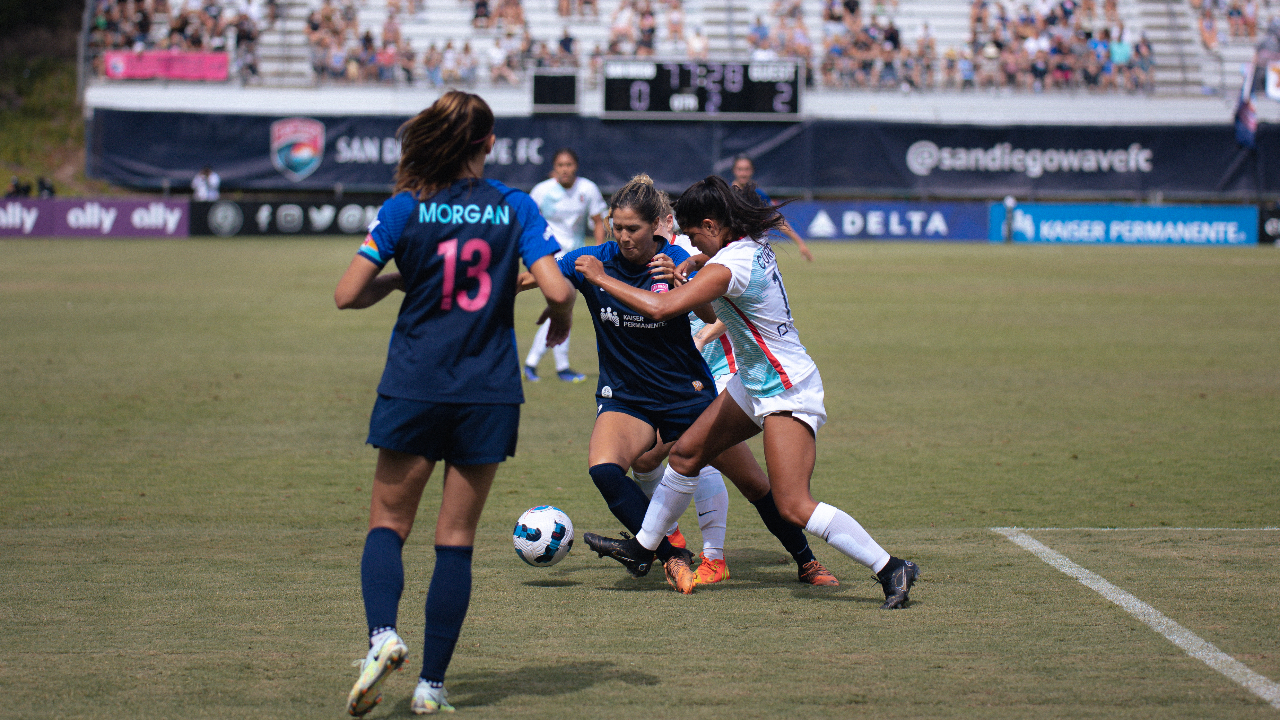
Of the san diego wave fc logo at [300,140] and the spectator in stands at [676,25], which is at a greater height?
the spectator in stands at [676,25]

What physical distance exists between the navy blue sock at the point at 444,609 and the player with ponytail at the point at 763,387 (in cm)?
160

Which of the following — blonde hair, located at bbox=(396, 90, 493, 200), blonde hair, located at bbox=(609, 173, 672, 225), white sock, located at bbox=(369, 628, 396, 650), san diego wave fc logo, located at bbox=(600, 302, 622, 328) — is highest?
blonde hair, located at bbox=(396, 90, 493, 200)

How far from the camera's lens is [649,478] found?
6152 mm

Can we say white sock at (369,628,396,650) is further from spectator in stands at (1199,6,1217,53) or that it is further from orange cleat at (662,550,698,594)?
spectator in stands at (1199,6,1217,53)

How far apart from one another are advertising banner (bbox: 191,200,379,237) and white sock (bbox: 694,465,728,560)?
28607mm

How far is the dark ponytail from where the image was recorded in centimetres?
521

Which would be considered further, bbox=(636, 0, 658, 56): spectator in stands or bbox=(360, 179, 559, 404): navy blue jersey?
bbox=(636, 0, 658, 56): spectator in stands

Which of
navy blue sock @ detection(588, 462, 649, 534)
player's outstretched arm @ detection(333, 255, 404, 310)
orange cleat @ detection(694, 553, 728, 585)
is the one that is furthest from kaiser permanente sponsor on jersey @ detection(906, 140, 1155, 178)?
player's outstretched arm @ detection(333, 255, 404, 310)

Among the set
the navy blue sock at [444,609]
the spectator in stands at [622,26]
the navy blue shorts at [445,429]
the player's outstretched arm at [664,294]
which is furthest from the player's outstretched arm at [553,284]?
the spectator in stands at [622,26]

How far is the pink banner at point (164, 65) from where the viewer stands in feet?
123

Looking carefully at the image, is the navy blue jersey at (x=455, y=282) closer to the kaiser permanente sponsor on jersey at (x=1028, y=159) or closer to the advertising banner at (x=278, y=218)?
the advertising banner at (x=278, y=218)

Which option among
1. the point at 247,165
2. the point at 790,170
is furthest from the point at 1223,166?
the point at 247,165

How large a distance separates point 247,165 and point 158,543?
107ft

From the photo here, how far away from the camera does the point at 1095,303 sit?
1866cm
